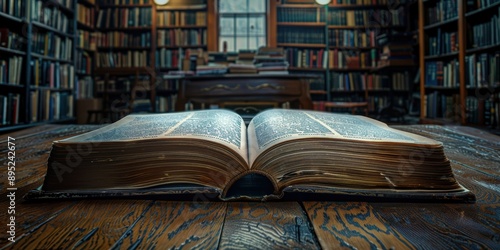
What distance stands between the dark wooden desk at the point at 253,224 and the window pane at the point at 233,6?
492 centimetres

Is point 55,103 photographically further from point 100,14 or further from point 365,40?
point 365,40

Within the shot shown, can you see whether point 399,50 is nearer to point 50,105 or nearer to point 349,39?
point 349,39

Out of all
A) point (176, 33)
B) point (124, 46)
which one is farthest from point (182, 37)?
point (124, 46)

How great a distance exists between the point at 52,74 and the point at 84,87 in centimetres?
105

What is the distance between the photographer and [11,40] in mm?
2844

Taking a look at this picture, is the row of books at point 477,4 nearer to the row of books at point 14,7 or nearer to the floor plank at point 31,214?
the floor plank at point 31,214

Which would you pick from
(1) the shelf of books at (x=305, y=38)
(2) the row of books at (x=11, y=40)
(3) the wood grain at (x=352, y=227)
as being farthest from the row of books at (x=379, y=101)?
(3) the wood grain at (x=352, y=227)

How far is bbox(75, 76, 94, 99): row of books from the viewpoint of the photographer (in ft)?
14.7

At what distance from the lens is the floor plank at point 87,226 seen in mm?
283

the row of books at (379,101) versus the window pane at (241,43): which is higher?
the window pane at (241,43)

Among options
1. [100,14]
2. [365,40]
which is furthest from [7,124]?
[365,40]

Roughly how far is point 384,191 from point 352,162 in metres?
0.05

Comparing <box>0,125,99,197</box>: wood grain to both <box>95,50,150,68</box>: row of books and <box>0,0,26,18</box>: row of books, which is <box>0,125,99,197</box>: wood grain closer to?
<box>0,0,26,18</box>: row of books

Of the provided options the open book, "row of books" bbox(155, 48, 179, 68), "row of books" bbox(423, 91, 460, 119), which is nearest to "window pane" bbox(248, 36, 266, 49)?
"row of books" bbox(155, 48, 179, 68)
